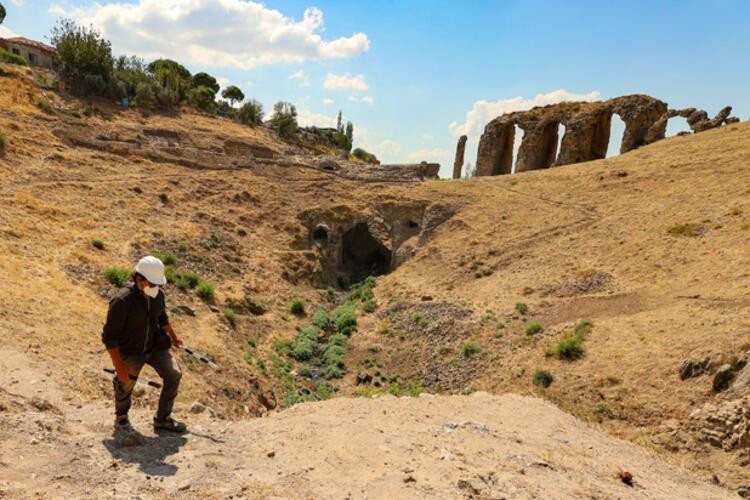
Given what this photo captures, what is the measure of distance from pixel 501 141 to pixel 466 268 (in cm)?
2405

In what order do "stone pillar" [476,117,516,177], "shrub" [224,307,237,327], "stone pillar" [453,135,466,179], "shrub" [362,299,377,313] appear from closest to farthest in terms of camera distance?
1. "shrub" [224,307,237,327]
2. "shrub" [362,299,377,313]
3. "stone pillar" [476,117,516,177]
4. "stone pillar" [453,135,466,179]

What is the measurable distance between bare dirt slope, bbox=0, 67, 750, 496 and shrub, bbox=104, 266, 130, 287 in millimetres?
497

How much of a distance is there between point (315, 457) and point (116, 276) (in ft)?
45.2

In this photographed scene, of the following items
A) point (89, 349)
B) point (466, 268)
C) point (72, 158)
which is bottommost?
point (89, 349)

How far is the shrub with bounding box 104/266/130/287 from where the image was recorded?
1748 centimetres

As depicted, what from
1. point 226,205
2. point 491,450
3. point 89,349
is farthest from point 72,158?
point 491,450

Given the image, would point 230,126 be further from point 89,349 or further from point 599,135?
point 89,349

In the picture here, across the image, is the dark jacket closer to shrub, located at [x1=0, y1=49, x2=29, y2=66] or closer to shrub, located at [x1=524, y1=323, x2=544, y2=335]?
shrub, located at [x1=524, y1=323, x2=544, y2=335]

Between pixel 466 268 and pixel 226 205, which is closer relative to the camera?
pixel 466 268

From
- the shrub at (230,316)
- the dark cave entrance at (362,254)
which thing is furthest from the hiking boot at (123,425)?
the dark cave entrance at (362,254)

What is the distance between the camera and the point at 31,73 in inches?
1607

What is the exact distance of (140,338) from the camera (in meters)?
6.74

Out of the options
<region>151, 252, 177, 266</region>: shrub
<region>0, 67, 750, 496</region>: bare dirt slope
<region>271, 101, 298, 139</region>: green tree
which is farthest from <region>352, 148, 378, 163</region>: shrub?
<region>151, 252, 177, 266</region>: shrub

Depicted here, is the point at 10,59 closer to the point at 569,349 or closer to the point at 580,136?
the point at 580,136
